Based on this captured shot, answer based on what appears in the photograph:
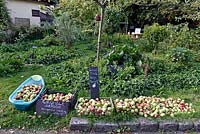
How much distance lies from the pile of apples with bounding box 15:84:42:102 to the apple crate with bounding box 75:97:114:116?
698 mm

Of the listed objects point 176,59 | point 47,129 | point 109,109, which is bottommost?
point 47,129

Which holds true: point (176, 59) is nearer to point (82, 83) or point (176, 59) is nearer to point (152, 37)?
point (152, 37)

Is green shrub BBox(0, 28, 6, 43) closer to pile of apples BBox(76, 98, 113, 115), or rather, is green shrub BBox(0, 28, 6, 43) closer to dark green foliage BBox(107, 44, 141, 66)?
dark green foliage BBox(107, 44, 141, 66)

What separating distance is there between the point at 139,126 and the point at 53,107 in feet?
4.05

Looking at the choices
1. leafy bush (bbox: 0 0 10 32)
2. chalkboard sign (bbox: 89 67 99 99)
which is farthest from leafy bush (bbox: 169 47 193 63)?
leafy bush (bbox: 0 0 10 32)

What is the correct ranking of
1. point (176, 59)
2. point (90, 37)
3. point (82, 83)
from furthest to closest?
point (90, 37)
point (176, 59)
point (82, 83)

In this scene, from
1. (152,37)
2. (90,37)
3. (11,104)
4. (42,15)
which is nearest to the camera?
(11,104)

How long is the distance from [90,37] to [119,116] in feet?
25.7

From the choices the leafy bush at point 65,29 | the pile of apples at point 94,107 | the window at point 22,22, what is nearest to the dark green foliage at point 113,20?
the leafy bush at point 65,29

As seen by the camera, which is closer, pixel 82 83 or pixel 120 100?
pixel 120 100

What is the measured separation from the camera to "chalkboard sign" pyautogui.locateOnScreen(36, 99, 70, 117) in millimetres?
3557

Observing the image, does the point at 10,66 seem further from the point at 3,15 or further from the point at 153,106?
the point at 3,15

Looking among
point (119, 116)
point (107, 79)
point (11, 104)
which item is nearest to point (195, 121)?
point (119, 116)

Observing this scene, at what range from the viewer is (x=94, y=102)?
3738mm
